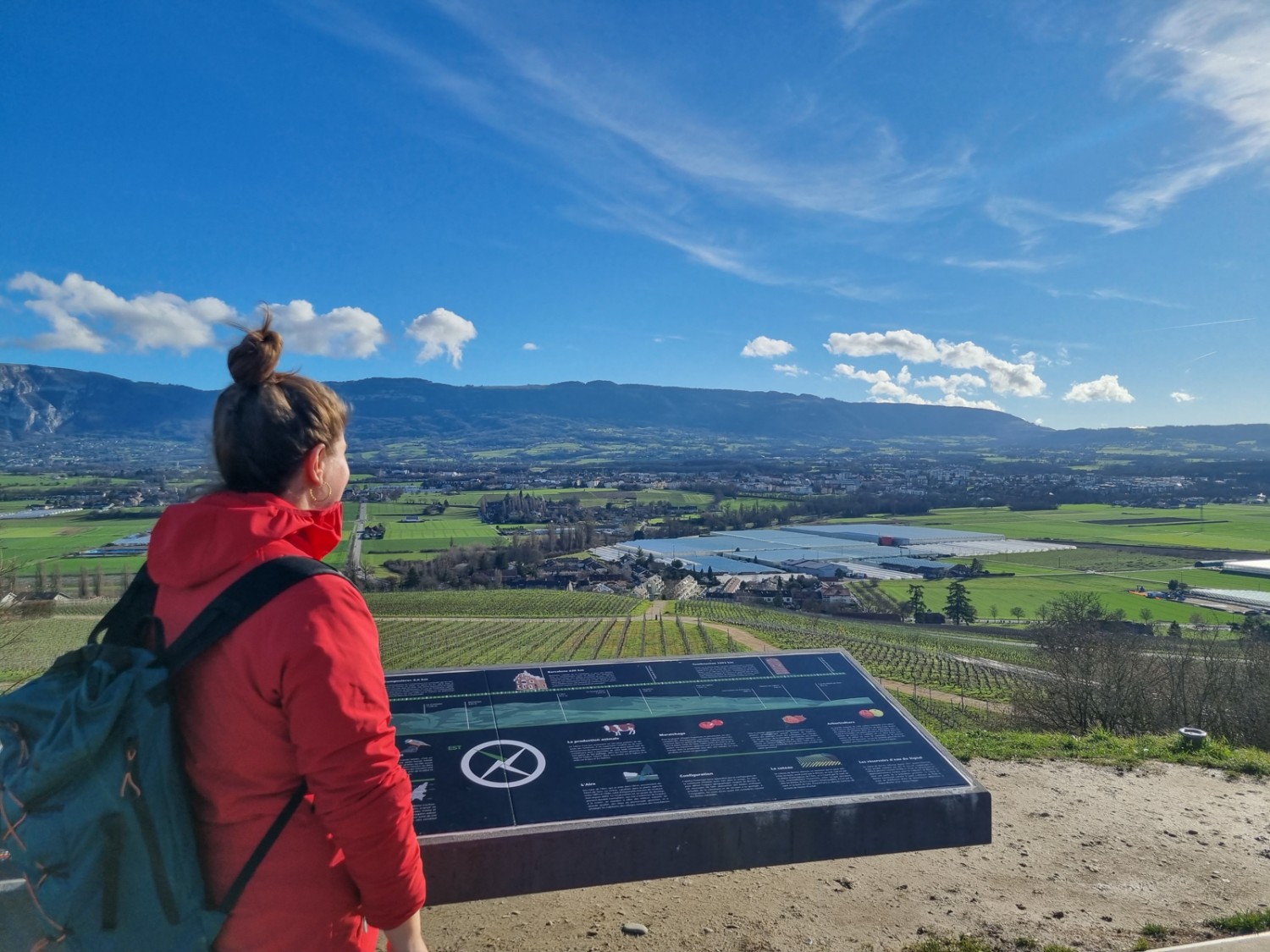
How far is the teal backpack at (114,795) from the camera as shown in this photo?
1.67 metres

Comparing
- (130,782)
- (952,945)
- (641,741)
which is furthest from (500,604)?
(130,782)

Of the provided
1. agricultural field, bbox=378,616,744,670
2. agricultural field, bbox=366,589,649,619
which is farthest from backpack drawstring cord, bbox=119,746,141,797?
agricultural field, bbox=366,589,649,619

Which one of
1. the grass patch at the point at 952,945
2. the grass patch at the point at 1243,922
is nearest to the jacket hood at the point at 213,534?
the grass patch at the point at 952,945

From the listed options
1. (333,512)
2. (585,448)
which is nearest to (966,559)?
(333,512)

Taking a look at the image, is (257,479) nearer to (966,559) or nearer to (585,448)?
(966,559)

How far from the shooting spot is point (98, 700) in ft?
5.49

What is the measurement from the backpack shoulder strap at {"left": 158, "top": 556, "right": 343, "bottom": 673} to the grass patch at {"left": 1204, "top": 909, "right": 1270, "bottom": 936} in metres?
5.56

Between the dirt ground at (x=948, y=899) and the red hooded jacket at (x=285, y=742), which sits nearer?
the red hooded jacket at (x=285, y=742)

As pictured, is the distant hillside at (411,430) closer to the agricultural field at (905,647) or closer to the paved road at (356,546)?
the paved road at (356,546)

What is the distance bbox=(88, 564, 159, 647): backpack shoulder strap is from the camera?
1.90m

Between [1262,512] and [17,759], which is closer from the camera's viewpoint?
[17,759]

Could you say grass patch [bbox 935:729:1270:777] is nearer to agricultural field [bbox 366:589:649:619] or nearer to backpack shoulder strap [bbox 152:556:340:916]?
backpack shoulder strap [bbox 152:556:340:916]

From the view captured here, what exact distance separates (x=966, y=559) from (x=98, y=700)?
171 feet

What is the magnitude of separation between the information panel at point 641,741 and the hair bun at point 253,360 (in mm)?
2922
